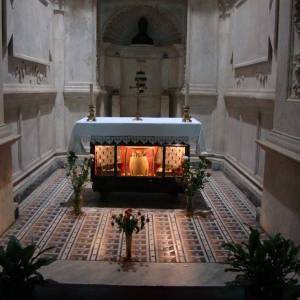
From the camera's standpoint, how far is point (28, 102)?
8094 mm

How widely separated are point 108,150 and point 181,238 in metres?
2.32

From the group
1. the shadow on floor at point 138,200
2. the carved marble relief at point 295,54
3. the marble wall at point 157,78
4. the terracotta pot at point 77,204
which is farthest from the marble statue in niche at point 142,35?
the carved marble relief at point 295,54

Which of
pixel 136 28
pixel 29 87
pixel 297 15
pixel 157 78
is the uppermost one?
pixel 136 28

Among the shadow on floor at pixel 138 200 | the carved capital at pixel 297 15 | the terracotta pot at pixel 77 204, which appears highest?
the carved capital at pixel 297 15

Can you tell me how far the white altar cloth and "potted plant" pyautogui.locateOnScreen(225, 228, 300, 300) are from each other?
4.01m

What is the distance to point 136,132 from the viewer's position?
727cm

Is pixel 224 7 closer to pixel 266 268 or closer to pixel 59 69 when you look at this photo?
pixel 59 69

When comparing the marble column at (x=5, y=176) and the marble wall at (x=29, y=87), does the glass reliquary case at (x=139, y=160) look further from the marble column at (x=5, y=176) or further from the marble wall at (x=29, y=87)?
the marble column at (x=5, y=176)

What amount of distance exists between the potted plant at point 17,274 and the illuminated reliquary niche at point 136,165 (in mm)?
4152

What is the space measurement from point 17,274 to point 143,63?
376 inches

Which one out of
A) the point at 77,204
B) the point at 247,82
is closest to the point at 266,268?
the point at 77,204

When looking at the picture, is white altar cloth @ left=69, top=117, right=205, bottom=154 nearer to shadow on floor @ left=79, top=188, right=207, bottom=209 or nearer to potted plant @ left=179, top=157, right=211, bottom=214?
potted plant @ left=179, top=157, right=211, bottom=214

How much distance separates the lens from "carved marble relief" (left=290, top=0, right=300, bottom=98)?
193 inches

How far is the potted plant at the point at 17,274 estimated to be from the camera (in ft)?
9.28
